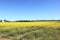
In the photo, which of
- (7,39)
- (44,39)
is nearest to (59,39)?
(44,39)

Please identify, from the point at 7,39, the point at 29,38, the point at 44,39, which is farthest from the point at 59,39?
the point at 7,39

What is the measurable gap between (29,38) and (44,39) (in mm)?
1758

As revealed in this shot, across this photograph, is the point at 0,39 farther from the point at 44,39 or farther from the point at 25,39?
the point at 44,39

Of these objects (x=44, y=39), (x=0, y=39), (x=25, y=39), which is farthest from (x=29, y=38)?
(x=0, y=39)

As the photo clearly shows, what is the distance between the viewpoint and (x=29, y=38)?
16.0m

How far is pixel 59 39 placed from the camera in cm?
1495

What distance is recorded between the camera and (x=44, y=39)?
1497cm

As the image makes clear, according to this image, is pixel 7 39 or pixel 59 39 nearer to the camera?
pixel 59 39

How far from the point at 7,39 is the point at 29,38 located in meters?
2.17

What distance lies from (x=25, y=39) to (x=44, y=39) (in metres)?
1.88

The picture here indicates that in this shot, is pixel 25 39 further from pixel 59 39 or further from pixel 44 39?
pixel 59 39

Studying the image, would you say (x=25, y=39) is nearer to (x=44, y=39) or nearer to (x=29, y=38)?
(x=29, y=38)

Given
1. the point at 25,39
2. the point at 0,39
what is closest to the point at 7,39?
the point at 0,39

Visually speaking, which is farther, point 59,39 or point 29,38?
point 29,38
